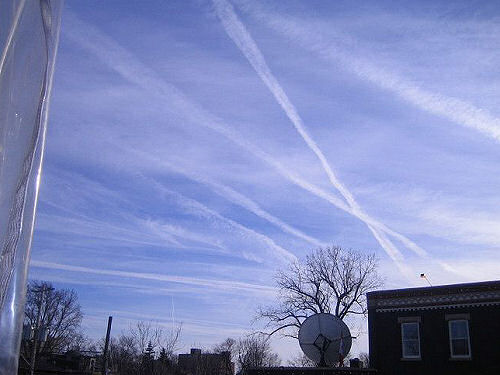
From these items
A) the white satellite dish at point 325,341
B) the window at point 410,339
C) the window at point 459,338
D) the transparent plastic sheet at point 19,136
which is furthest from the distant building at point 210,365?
the transparent plastic sheet at point 19,136

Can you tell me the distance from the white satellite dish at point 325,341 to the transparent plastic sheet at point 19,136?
2223cm

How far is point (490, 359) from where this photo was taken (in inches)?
912

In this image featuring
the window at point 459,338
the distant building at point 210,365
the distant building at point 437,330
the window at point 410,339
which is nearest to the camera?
the distant building at point 437,330

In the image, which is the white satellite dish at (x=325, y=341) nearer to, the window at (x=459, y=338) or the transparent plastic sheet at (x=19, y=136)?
the window at (x=459, y=338)

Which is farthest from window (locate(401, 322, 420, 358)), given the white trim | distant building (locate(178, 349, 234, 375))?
distant building (locate(178, 349, 234, 375))

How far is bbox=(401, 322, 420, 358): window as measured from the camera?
2509 centimetres

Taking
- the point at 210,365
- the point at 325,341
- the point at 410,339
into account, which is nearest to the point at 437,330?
the point at 410,339

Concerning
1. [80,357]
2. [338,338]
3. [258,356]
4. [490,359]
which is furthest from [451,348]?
[80,357]

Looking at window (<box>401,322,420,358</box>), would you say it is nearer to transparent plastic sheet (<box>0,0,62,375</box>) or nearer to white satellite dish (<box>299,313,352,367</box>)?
white satellite dish (<box>299,313,352,367</box>)

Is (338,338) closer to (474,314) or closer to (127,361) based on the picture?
(474,314)

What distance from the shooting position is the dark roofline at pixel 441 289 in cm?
2408

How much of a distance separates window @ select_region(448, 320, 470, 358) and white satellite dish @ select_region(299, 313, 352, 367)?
5.25 meters

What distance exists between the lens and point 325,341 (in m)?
22.4

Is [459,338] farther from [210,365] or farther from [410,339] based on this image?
[210,365]
